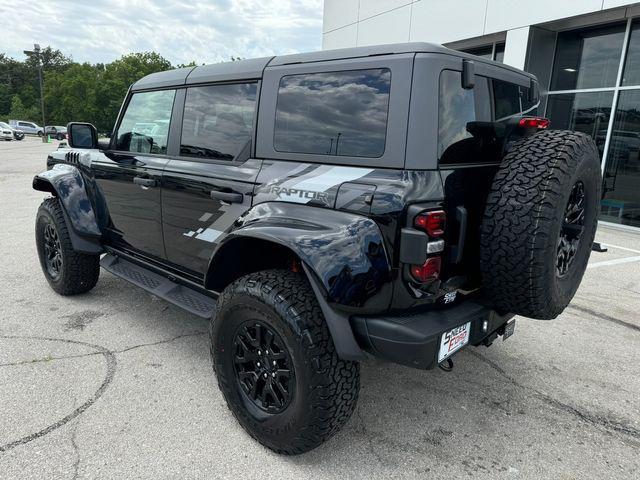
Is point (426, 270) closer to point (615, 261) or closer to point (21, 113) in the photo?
point (615, 261)

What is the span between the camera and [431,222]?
6.45 ft

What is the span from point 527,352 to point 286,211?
2.30 metres

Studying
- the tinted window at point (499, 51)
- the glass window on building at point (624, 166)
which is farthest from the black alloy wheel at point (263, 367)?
the tinted window at point (499, 51)

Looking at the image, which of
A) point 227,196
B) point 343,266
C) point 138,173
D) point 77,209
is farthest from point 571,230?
point 77,209

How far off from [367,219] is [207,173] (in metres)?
1.23

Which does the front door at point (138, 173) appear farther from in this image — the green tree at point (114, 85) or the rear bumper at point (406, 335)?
the green tree at point (114, 85)

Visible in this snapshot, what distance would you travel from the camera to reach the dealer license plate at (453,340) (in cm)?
204

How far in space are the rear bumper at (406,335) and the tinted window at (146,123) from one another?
2.05 m

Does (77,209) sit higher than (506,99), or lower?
lower

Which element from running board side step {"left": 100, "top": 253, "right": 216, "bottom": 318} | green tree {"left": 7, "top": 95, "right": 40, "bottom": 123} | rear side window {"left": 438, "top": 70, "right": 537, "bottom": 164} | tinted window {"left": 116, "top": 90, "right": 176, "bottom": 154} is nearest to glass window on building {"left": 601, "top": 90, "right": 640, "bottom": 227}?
rear side window {"left": 438, "top": 70, "right": 537, "bottom": 164}

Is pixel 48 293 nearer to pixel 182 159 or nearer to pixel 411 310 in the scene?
pixel 182 159

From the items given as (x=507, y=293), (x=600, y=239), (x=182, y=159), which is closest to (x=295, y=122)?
(x=182, y=159)

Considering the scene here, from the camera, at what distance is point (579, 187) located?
2.39m

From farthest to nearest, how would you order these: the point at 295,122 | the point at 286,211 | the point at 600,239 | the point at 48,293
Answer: the point at 600,239
the point at 48,293
the point at 295,122
the point at 286,211
